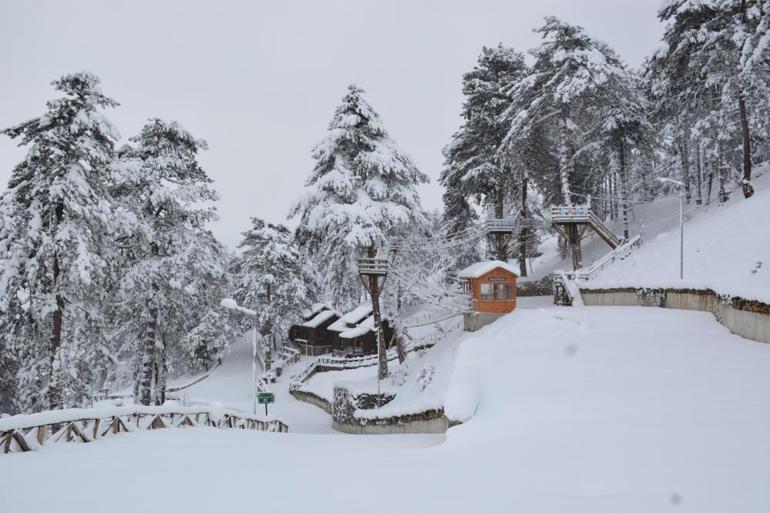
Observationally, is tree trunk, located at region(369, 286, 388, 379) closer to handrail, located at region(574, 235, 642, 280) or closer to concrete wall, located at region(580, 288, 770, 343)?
concrete wall, located at region(580, 288, 770, 343)

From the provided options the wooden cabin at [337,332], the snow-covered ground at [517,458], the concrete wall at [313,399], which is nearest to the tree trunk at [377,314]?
the concrete wall at [313,399]

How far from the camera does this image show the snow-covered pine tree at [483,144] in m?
31.4

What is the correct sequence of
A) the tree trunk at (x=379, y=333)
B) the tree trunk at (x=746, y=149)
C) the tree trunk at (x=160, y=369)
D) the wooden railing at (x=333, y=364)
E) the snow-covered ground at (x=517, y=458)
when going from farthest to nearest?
the wooden railing at (x=333, y=364)
the tree trunk at (x=379, y=333)
the tree trunk at (x=746, y=149)
the tree trunk at (x=160, y=369)
the snow-covered ground at (x=517, y=458)

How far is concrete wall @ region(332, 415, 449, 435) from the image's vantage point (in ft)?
44.9

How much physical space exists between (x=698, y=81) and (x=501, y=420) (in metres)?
27.4

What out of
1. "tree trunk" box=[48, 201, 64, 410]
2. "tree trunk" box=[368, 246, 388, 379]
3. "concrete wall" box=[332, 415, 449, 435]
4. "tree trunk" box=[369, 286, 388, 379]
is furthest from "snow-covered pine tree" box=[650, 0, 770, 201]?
"tree trunk" box=[48, 201, 64, 410]

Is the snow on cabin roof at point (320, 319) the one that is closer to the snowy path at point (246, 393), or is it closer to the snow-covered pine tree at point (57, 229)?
the snowy path at point (246, 393)

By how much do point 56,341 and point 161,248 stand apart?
5.75 m

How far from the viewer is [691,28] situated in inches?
1008

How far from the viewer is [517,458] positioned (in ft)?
20.4

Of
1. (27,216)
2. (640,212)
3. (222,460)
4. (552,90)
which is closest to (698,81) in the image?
(552,90)

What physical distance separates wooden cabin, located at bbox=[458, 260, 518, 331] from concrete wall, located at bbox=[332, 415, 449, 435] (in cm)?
861

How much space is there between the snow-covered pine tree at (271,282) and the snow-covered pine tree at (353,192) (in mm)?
18234

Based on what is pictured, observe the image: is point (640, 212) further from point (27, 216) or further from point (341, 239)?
point (27, 216)
